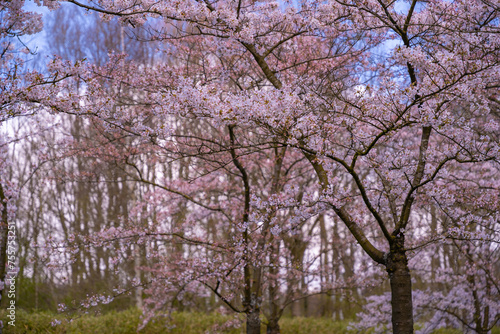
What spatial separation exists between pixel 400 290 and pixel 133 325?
649 cm

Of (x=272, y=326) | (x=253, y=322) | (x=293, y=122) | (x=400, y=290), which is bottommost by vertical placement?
(x=272, y=326)

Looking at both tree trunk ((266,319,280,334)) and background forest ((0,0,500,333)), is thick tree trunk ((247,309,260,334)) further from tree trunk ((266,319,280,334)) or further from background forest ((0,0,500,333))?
tree trunk ((266,319,280,334))

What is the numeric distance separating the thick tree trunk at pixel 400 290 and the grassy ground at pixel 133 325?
345 cm

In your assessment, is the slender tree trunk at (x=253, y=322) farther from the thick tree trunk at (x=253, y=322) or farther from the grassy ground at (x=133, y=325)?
the grassy ground at (x=133, y=325)

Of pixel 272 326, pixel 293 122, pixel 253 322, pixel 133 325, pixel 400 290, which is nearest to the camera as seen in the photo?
pixel 293 122

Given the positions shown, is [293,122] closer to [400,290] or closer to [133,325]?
[400,290]

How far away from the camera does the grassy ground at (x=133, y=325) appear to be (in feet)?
26.4

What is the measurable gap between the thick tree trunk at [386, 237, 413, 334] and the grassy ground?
3447mm

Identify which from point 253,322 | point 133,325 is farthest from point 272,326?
point 133,325

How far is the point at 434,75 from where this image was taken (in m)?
4.26

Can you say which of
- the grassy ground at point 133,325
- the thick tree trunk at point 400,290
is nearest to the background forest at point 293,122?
the thick tree trunk at point 400,290

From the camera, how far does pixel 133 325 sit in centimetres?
920

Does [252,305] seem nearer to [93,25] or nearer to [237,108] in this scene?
[237,108]

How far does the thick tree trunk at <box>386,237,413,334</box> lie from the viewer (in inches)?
177
